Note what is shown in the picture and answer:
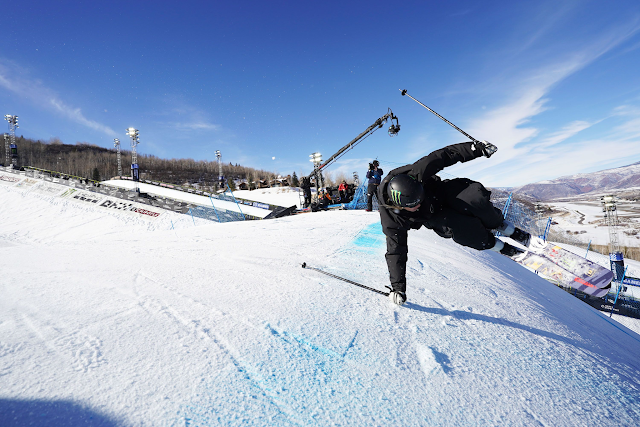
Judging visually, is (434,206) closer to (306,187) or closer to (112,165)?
(306,187)

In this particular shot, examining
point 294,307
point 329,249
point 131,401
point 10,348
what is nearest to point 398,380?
point 294,307

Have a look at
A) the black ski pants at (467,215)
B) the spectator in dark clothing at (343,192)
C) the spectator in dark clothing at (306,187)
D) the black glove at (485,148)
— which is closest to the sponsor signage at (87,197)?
the spectator in dark clothing at (306,187)

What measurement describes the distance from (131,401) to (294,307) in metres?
1.23

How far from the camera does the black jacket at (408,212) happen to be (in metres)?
2.77

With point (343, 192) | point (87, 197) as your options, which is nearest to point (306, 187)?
point (343, 192)

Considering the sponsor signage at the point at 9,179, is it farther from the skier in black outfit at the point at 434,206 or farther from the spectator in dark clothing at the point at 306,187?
the skier in black outfit at the point at 434,206

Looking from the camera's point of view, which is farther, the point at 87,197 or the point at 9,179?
the point at 9,179

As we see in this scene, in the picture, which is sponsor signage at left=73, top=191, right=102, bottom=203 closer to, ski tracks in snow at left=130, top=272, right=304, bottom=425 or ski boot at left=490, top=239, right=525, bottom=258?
ski tracks in snow at left=130, top=272, right=304, bottom=425

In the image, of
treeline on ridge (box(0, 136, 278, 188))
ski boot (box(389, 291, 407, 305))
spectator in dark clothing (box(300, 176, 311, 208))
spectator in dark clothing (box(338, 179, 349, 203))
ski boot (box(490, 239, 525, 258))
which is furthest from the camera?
treeline on ridge (box(0, 136, 278, 188))

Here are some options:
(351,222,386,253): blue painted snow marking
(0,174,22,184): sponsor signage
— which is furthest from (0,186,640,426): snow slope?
(0,174,22,184): sponsor signage

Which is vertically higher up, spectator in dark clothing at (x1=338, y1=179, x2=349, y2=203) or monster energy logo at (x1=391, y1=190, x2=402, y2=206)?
spectator in dark clothing at (x1=338, y1=179, x2=349, y2=203)

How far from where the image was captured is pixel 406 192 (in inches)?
103

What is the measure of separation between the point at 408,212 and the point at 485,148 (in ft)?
3.43

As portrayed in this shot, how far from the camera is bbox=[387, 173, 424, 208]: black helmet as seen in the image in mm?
2615
